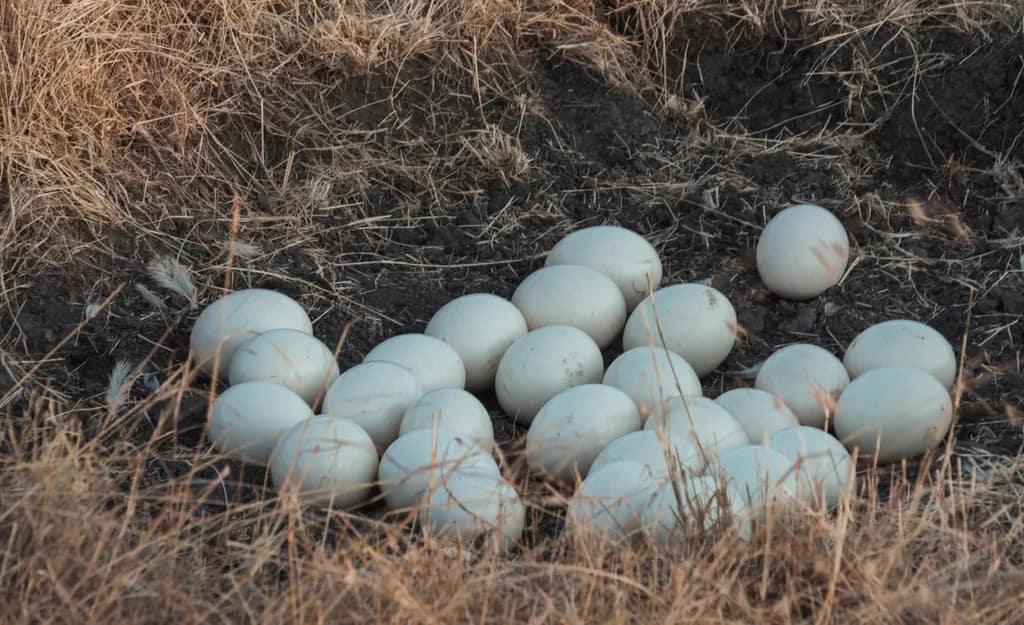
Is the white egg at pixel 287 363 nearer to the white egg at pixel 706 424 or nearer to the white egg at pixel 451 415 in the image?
the white egg at pixel 451 415

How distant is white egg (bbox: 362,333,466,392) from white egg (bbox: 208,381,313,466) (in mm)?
269

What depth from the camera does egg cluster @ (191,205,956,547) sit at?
8.98ft

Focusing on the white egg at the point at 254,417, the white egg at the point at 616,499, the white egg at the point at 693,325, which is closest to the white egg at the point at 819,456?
the white egg at the point at 616,499

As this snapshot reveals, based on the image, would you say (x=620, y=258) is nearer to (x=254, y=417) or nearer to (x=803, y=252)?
(x=803, y=252)

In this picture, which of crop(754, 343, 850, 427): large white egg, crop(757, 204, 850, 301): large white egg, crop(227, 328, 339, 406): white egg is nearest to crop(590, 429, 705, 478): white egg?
crop(754, 343, 850, 427): large white egg

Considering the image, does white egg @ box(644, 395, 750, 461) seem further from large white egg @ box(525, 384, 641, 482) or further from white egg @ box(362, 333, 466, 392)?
white egg @ box(362, 333, 466, 392)

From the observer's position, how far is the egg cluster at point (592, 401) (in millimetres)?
2738

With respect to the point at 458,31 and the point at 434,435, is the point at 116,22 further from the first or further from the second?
the point at 434,435

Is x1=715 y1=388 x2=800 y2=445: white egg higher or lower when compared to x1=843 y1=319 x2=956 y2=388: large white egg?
lower

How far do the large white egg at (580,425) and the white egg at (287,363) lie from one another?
1.83ft

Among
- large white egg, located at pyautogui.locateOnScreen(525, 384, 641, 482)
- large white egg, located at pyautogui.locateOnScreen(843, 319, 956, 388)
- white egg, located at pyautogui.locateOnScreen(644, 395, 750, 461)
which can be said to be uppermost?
large white egg, located at pyautogui.locateOnScreen(843, 319, 956, 388)

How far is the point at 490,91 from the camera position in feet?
14.9

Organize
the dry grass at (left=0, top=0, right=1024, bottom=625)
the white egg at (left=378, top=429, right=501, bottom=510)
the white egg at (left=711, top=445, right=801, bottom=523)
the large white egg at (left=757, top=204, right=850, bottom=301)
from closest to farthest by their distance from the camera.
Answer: the dry grass at (left=0, top=0, right=1024, bottom=625) → the white egg at (left=711, top=445, right=801, bottom=523) → the white egg at (left=378, top=429, right=501, bottom=510) → the large white egg at (left=757, top=204, right=850, bottom=301)

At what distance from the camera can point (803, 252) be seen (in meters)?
3.67
